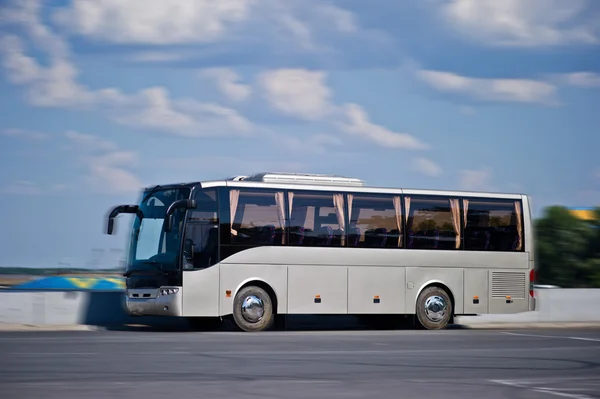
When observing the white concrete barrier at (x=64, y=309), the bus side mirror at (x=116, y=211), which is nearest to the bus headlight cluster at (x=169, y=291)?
the bus side mirror at (x=116, y=211)

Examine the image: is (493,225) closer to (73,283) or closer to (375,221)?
(375,221)

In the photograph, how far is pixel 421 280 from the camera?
2436 centimetres

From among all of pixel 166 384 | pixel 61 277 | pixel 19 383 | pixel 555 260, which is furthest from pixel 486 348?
pixel 61 277

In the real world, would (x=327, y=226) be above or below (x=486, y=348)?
above

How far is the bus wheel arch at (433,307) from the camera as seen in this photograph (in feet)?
79.9

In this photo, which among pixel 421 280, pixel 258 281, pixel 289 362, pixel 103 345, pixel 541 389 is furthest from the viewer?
pixel 421 280

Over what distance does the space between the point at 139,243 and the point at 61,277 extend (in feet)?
53.7

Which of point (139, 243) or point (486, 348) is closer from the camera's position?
point (486, 348)

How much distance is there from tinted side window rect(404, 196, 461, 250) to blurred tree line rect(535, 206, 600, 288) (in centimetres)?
1223

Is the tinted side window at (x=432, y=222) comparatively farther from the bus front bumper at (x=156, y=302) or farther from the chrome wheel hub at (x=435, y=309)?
the bus front bumper at (x=156, y=302)

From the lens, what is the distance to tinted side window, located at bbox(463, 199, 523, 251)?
25094 millimetres

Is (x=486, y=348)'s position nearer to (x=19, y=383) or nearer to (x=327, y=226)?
(x=327, y=226)

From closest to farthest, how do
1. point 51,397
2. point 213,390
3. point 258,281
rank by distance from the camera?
point 51,397 < point 213,390 < point 258,281

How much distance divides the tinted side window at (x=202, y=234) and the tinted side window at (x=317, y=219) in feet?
6.24
